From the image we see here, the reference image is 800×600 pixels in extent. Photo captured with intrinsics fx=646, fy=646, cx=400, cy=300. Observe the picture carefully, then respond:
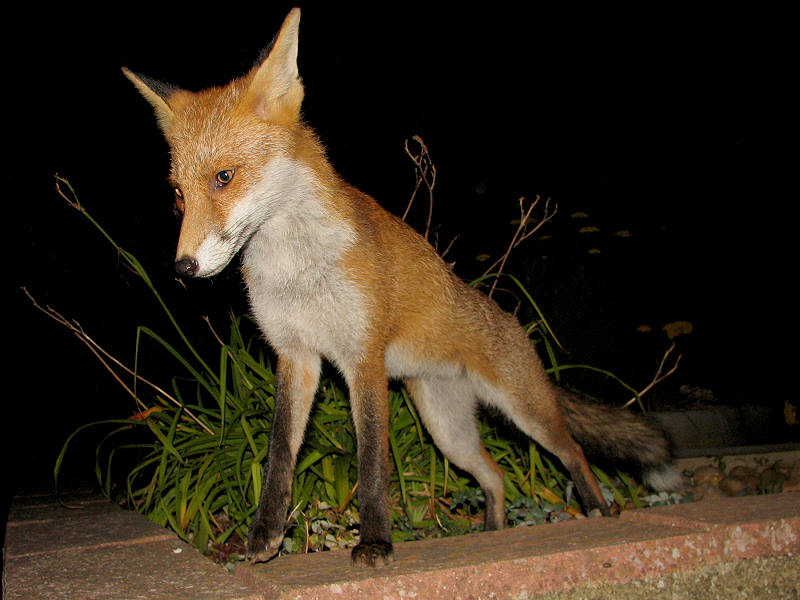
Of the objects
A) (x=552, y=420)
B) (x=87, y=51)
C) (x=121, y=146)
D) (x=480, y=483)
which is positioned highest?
(x=87, y=51)

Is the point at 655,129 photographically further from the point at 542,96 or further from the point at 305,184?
the point at 305,184

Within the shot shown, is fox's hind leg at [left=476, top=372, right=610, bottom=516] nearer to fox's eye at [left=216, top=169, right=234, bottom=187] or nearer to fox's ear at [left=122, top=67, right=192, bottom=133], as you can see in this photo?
fox's eye at [left=216, top=169, right=234, bottom=187]

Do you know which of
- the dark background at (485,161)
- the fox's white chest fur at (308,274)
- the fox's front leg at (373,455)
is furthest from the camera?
the dark background at (485,161)

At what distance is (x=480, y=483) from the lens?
10.4ft

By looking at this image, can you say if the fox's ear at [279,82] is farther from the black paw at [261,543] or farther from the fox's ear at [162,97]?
the black paw at [261,543]

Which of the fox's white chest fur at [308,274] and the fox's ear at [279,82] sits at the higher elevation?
the fox's ear at [279,82]

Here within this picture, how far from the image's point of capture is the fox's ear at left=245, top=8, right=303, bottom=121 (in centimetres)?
224

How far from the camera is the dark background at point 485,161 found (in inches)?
250

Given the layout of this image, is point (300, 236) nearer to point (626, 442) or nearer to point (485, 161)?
point (626, 442)

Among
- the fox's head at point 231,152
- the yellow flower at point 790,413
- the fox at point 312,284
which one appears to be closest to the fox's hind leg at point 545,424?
the fox at point 312,284

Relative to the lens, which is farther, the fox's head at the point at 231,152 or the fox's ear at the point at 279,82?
the fox's ear at the point at 279,82

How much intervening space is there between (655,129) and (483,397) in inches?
287

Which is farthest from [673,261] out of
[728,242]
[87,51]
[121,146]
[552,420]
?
[87,51]

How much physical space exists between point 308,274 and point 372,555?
3.31 ft
